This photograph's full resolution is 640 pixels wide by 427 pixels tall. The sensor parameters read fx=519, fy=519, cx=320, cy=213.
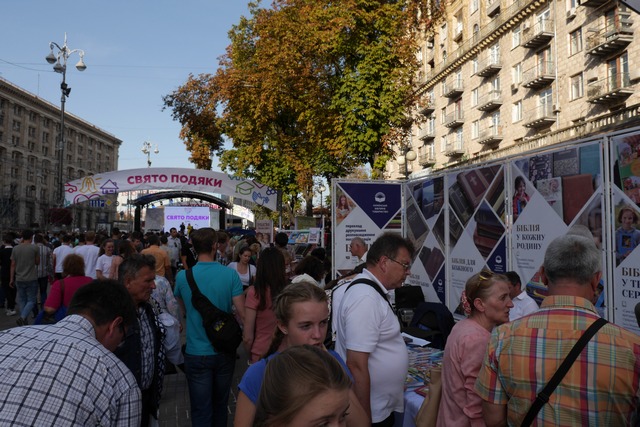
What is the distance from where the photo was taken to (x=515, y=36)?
32344 millimetres

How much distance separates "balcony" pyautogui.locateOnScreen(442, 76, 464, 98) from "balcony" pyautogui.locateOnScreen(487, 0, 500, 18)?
559 centimetres

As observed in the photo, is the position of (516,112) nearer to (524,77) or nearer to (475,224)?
(524,77)

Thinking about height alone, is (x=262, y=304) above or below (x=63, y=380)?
below

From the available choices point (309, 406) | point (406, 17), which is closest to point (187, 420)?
point (309, 406)

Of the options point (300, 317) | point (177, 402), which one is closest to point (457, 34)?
point (177, 402)

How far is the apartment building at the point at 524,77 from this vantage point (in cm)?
2350

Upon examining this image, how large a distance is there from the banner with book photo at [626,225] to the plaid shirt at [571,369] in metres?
3.01

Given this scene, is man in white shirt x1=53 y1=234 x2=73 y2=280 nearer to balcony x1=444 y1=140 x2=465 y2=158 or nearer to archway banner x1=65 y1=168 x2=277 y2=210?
archway banner x1=65 y1=168 x2=277 y2=210

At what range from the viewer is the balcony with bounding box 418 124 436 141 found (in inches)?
1795

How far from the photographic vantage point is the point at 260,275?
487 centimetres

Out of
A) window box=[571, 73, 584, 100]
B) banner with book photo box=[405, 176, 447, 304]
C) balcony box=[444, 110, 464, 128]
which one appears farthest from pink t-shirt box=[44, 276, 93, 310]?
balcony box=[444, 110, 464, 128]

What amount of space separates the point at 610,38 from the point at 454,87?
1778 cm

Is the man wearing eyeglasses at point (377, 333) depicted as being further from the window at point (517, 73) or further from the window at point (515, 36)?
the window at point (515, 36)

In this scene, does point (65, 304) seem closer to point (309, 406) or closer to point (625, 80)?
point (309, 406)
